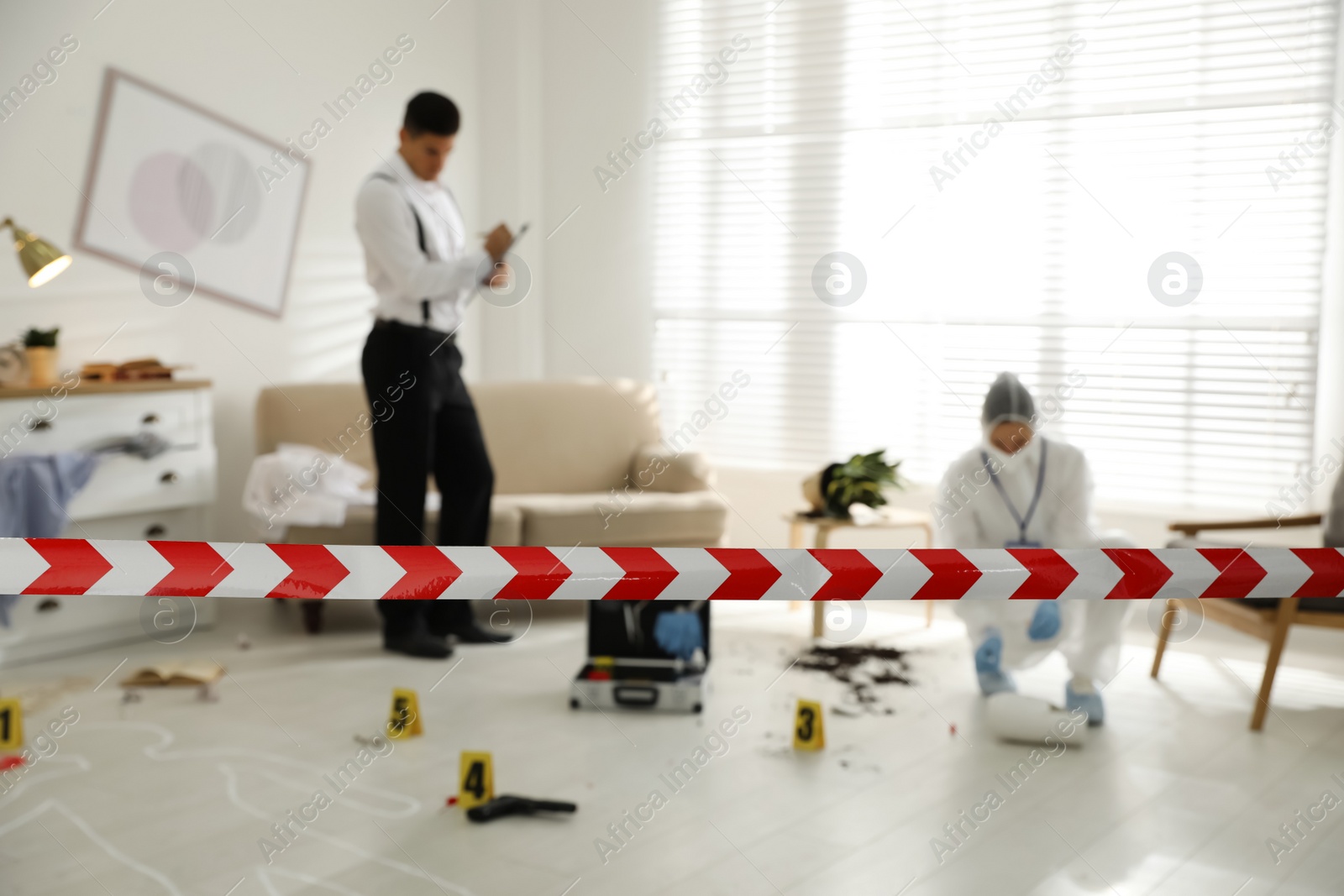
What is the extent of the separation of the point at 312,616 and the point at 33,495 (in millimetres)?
886

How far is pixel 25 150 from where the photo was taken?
3.70m

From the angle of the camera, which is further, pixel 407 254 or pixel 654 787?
pixel 407 254

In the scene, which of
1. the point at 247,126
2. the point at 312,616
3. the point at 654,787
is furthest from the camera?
the point at 247,126

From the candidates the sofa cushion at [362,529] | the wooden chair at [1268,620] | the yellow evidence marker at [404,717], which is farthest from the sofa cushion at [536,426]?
the wooden chair at [1268,620]

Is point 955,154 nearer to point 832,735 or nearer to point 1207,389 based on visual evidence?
point 1207,389

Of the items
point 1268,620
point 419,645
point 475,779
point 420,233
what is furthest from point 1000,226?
point 475,779

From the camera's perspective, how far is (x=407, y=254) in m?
3.20

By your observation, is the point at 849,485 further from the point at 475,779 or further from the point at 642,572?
the point at 642,572

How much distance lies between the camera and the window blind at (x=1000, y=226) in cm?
401

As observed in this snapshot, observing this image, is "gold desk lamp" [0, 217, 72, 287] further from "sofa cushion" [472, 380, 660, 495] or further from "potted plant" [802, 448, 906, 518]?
"potted plant" [802, 448, 906, 518]

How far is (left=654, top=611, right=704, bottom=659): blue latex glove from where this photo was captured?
9.86 ft

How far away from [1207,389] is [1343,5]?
53.5 inches

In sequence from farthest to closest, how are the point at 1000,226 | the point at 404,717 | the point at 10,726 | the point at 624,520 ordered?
1. the point at 1000,226
2. the point at 624,520
3. the point at 404,717
4. the point at 10,726

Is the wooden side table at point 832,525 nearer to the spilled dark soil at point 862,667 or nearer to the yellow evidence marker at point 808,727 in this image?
the spilled dark soil at point 862,667
